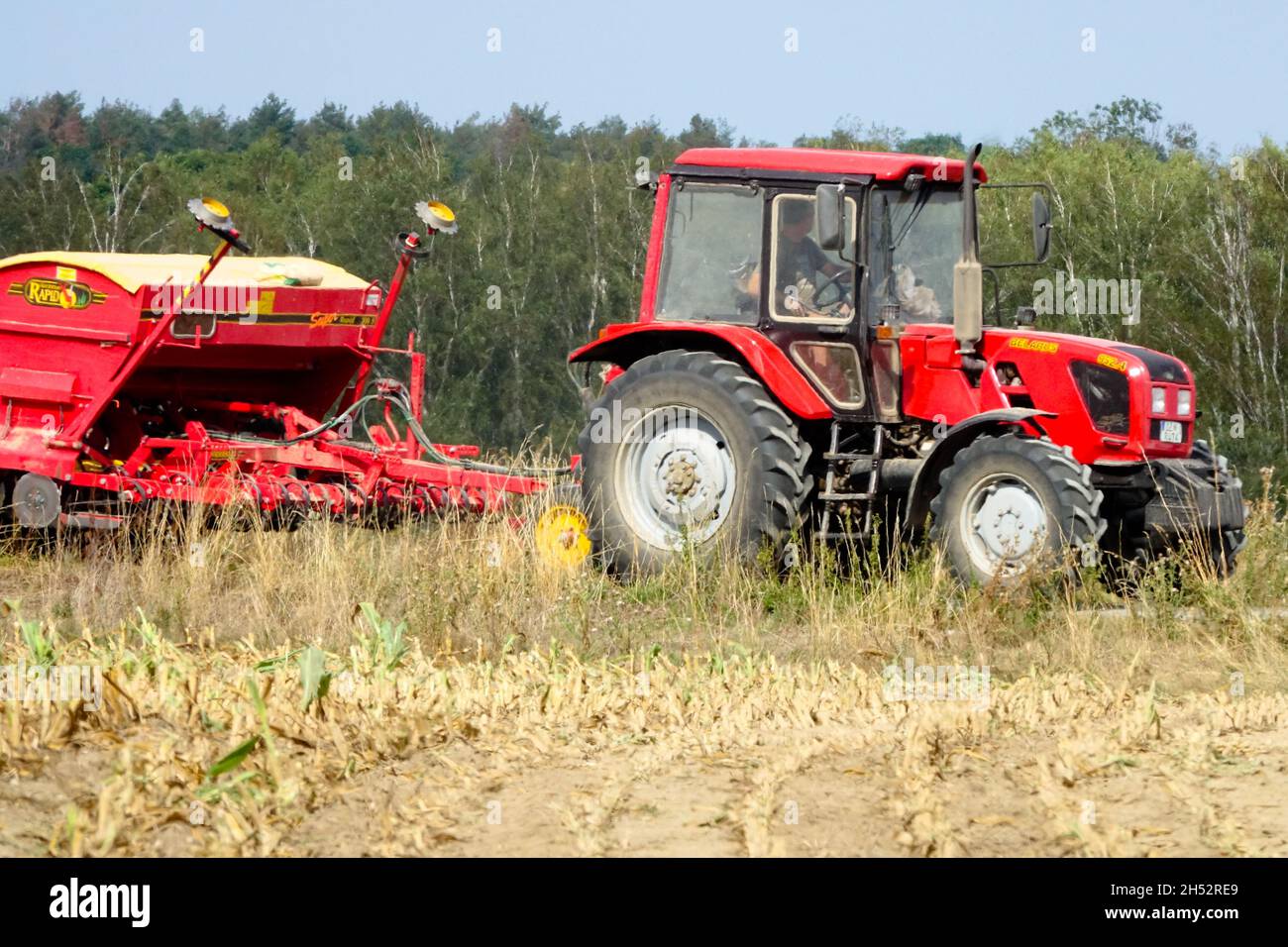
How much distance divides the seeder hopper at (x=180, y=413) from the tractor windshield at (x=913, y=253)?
2.36m

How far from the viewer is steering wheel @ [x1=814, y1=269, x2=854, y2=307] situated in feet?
28.8

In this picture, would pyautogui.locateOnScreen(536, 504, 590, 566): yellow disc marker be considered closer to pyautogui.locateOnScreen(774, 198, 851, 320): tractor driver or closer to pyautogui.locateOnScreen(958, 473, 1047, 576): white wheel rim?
pyautogui.locateOnScreen(774, 198, 851, 320): tractor driver

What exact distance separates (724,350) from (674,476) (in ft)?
2.32

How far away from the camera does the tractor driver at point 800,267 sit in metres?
8.80

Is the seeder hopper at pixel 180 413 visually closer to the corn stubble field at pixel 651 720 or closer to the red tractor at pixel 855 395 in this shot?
the red tractor at pixel 855 395

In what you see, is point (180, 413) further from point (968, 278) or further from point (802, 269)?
point (968, 278)

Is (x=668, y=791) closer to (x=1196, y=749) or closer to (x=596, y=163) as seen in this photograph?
(x=1196, y=749)

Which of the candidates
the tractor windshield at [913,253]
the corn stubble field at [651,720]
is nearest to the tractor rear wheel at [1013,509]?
the corn stubble field at [651,720]

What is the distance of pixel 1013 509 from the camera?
808 centimetres

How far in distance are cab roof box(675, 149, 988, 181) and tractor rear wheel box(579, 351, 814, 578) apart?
3.37 feet

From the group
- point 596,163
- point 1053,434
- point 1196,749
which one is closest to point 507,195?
point 596,163

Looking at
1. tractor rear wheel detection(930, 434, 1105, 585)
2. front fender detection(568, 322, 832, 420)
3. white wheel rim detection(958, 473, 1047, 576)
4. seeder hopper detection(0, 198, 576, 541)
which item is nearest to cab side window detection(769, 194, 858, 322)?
front fender detection(568, 322, 832, 420)

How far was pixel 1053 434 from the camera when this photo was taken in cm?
854

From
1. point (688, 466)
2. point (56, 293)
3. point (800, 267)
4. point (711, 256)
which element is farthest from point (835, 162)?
point (56, 293)
